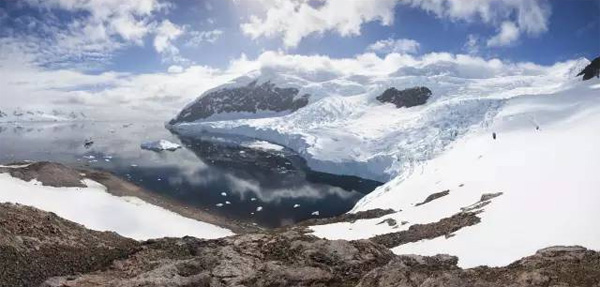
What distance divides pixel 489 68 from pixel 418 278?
198m

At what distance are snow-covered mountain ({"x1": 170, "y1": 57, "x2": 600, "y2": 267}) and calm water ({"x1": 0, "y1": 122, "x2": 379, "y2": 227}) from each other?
8.30 meters

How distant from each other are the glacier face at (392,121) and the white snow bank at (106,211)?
4043 cm

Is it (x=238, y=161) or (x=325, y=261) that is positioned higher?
(x=238, y=161)

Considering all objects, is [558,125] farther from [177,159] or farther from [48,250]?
[177,159]

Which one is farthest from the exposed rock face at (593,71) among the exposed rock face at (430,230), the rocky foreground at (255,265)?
the rocky foreground at (255,265)

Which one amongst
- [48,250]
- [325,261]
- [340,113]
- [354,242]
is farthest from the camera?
[340,113]

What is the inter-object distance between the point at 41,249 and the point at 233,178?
8382 centimetres

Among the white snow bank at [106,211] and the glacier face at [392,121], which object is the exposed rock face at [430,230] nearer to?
the white snow bank at [106,211]

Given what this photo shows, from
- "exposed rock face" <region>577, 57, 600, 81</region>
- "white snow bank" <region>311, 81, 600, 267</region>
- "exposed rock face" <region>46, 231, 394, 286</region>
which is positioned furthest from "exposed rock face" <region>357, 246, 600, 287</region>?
"exposed rock face" <region>577, 57, 600, 81</region>

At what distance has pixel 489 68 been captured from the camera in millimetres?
197000

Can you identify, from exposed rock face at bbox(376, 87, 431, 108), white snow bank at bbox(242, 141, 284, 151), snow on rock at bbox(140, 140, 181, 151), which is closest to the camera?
snow on rock at bbox(140, 140, 181, 151)

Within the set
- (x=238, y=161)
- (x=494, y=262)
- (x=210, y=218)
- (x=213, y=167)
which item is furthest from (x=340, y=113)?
(x=494, y=262)

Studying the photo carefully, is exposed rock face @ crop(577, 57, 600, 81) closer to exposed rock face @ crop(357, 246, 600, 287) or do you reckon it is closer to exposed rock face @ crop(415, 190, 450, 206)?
exposed rock face @ crop(415, 190, 450, 206)

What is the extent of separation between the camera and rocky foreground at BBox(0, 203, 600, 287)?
16469 mm
